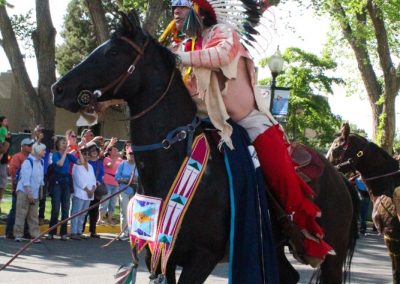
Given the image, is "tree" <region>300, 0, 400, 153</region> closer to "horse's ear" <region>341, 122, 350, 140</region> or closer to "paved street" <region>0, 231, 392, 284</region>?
"paved street" <region>0, 231, 392, 284</region>

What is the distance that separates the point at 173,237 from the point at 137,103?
101 centimetres

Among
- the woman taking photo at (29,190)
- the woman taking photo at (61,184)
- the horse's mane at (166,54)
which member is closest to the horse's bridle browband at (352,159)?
the horse's mane at (166,54)

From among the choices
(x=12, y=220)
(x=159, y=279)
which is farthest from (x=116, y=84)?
(x=12, y=220)

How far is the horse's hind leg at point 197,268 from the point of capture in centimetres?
511

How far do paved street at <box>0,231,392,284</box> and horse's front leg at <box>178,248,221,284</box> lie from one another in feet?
15.0

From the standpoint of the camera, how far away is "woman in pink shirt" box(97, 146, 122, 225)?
639 inches

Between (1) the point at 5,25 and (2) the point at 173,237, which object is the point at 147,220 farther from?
(1) the point at 5,25

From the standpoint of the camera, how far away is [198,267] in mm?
5152

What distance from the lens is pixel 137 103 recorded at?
5.36 meters

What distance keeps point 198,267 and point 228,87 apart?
139cm

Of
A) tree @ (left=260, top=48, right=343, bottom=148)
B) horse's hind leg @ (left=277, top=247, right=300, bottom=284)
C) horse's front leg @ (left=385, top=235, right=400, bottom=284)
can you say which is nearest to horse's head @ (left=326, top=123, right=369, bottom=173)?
horse's front leg @ (left=385, top=235, right=400, bottom=284)

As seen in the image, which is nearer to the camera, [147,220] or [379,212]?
[147,220]

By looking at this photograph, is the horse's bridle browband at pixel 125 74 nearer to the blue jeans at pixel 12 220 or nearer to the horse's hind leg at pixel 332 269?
the horse's hind leg at pixel 332 269

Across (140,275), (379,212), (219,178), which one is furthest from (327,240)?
(140,275)
